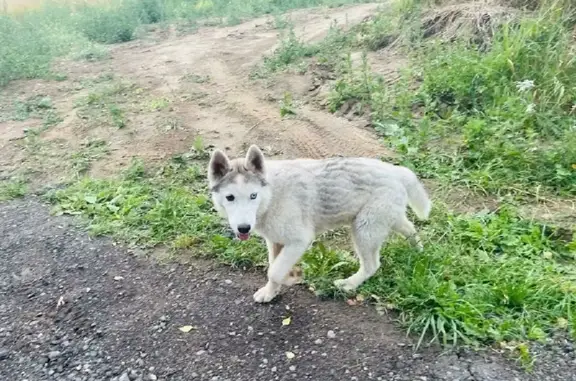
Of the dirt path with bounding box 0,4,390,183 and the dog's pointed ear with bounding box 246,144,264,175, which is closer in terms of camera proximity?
the dog's pointed ear with bounding box 246,144,264,175

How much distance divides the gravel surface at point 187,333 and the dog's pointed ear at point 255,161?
41.1 inches

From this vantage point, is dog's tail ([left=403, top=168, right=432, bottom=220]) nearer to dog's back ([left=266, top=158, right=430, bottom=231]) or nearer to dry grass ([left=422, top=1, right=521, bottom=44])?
dog's back ([left=266, top=158, right=430, bottom=231])

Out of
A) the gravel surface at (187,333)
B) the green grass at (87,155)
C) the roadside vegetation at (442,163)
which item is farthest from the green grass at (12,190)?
A: the gravel surface at (187,333)

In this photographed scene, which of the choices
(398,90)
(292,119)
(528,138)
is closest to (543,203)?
(528,138)

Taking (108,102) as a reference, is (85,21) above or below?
above

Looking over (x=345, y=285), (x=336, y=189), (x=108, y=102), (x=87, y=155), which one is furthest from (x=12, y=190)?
(x=345, y=285)

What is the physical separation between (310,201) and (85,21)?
11188 mm

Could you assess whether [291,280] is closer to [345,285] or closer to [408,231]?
[345,285]

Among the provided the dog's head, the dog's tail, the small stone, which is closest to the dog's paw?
the dog's head

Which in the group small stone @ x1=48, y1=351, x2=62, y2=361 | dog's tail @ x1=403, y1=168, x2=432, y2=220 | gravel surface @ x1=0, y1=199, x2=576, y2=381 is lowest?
gravel surface @ x1=0, y1=199, x2=576, y2=381

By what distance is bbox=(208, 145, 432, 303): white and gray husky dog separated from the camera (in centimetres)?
418

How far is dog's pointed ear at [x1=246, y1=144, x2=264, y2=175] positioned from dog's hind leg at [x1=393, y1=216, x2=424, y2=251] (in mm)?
1162

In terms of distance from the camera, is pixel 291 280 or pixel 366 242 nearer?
pixel 366 242

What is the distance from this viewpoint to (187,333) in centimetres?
420
